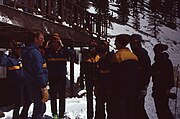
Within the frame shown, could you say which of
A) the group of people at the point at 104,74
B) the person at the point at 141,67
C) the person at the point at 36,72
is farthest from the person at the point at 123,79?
the person at the point at 36,72

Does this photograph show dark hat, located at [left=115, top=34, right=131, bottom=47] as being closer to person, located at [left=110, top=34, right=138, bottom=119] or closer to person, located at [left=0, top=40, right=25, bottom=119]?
person, located at [left=110, top=34, right=138, bottom=119]

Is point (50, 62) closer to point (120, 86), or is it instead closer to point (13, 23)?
point (13, 23)

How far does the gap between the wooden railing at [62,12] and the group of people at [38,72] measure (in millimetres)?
948

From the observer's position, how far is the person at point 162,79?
15.3 ft

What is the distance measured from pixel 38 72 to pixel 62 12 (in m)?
4.08

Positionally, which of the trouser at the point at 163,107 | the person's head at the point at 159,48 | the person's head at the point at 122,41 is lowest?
the trouser at the point at 163,107

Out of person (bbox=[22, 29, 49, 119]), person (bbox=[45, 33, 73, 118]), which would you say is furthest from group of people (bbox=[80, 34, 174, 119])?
person (bbox=[22, 29, 49, 119])

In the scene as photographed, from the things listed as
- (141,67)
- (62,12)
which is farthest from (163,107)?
(62,12)

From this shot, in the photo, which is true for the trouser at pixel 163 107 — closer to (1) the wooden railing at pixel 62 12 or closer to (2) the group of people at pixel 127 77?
(2) the group of people at pixel 127 77

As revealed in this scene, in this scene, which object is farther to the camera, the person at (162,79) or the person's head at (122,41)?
the person at (162,79)

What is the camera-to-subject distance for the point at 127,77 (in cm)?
379

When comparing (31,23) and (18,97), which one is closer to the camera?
(18,97)

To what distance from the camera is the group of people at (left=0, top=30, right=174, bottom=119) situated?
389 cm

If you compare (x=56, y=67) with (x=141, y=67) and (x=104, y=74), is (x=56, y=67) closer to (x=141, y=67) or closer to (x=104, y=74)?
(x=104, y=74)
